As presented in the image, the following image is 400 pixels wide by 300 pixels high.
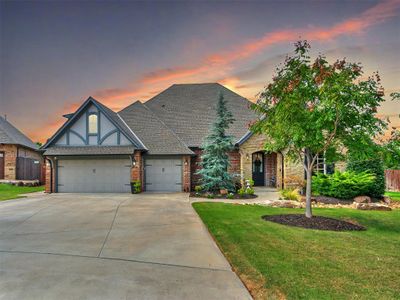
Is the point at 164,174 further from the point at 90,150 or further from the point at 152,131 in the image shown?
the point at 90,150

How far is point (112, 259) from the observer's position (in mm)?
5090

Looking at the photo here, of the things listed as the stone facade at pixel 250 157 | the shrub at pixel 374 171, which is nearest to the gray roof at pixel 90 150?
the stone facade at pixel 250 157

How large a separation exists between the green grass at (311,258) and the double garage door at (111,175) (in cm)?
955

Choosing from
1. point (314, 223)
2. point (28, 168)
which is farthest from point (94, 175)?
point (314, 223)

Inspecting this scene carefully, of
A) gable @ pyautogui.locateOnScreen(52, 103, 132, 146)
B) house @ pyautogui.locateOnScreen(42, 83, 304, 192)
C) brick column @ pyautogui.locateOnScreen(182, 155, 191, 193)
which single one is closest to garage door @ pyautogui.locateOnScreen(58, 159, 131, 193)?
house @ pyautogui.locateOnScreen(42, 83, 304, 192)

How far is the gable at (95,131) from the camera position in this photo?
17094mm

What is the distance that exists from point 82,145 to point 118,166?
2642 mm

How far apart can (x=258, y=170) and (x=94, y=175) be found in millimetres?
11572

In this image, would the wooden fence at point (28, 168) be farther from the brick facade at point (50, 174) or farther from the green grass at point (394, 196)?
the green grass at point (394, 196)

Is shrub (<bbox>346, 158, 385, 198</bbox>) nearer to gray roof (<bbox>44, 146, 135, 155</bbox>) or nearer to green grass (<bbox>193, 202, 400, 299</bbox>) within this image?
green grass (<bbox>193, 202, 400, 299</bbox>)

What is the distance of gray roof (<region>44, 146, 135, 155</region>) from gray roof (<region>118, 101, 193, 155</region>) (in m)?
1.66

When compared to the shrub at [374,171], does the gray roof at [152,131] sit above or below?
above

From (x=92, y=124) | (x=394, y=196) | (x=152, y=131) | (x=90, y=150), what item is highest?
(x=92, y=124)

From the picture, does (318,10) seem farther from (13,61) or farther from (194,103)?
(194,103)
